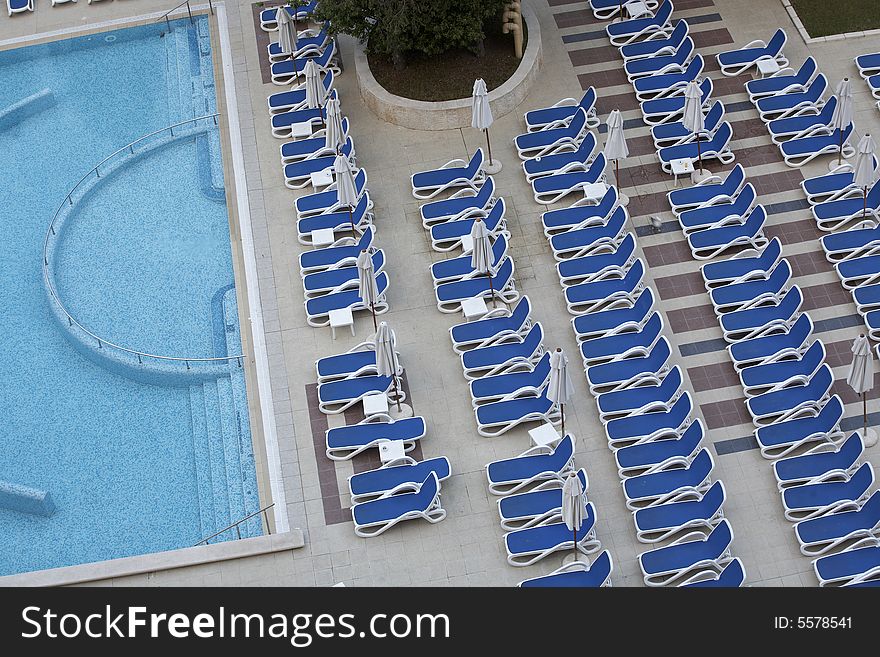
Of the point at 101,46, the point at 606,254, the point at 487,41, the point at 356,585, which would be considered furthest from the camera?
the point at 101,46

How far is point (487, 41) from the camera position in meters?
22.5

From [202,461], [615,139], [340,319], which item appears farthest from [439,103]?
[202,461]

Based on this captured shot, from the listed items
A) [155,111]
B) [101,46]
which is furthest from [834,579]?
[101,46]

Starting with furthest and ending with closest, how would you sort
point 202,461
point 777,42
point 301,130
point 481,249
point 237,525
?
point 777,42
point 301,130
point 481,249
point 202,461
point 237,525

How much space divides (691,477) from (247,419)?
5.85m

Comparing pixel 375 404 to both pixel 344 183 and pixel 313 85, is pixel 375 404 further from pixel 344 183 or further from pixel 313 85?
pixel 313 85

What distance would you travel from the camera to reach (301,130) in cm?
2169

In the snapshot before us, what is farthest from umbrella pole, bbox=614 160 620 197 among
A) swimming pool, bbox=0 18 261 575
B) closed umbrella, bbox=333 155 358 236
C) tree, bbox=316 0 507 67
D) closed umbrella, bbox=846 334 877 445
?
swimming pool, bbox=0 18 261 575

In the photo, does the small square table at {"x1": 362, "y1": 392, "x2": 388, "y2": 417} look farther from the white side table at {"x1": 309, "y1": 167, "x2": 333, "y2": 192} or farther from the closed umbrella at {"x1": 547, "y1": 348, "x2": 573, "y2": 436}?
the white side table at {"x1": 309, "y1": 167, "x2": 333, "y2": 192}

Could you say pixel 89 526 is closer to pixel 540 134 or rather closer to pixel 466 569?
pixel 466 569

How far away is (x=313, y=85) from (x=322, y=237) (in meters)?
2.82

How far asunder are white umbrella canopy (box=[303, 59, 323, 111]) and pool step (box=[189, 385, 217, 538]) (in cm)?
544

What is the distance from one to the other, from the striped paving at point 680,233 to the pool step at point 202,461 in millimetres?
6419
